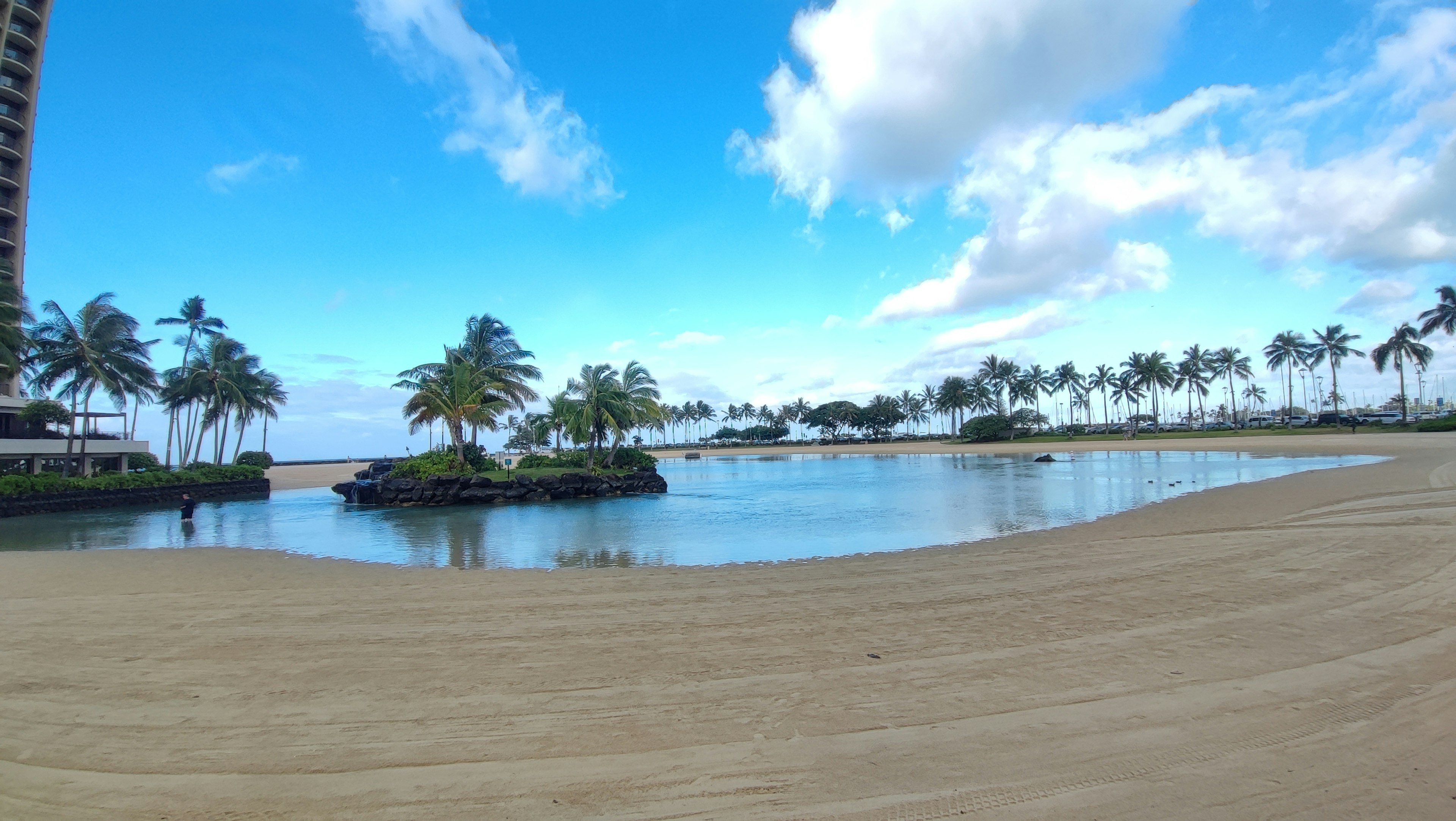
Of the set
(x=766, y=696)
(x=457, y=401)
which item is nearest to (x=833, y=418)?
(x=457, y=401)

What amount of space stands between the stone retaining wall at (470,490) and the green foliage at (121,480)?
10044mm

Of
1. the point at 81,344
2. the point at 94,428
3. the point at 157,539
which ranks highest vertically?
the point at 81,344

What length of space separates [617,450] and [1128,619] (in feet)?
122

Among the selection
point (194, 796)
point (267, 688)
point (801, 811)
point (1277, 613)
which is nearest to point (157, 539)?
point (267, 688)

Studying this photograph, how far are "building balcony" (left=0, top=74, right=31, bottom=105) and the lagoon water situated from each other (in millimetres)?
41892

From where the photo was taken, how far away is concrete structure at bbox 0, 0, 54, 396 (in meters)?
49.3

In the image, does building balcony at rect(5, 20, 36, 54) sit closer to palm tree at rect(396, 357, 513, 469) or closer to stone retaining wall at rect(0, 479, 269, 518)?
stone retaining wall at rect(0, 479, 269, 518)

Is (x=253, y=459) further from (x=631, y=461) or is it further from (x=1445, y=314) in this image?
(x=1445, y=314)

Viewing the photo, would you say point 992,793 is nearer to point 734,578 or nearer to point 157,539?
point 734,578

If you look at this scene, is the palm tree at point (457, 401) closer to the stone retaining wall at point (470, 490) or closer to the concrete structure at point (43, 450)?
the stone retaining wall at point (470, 490)

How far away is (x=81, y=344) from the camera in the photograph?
35.4m

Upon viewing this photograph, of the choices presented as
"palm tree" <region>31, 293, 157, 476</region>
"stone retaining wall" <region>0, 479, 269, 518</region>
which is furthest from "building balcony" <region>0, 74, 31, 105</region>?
"stone retaining wall" <region>0, 479, 269, 518</region>

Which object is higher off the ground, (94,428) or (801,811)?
(94,428)

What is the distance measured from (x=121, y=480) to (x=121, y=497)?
43.4 inches
